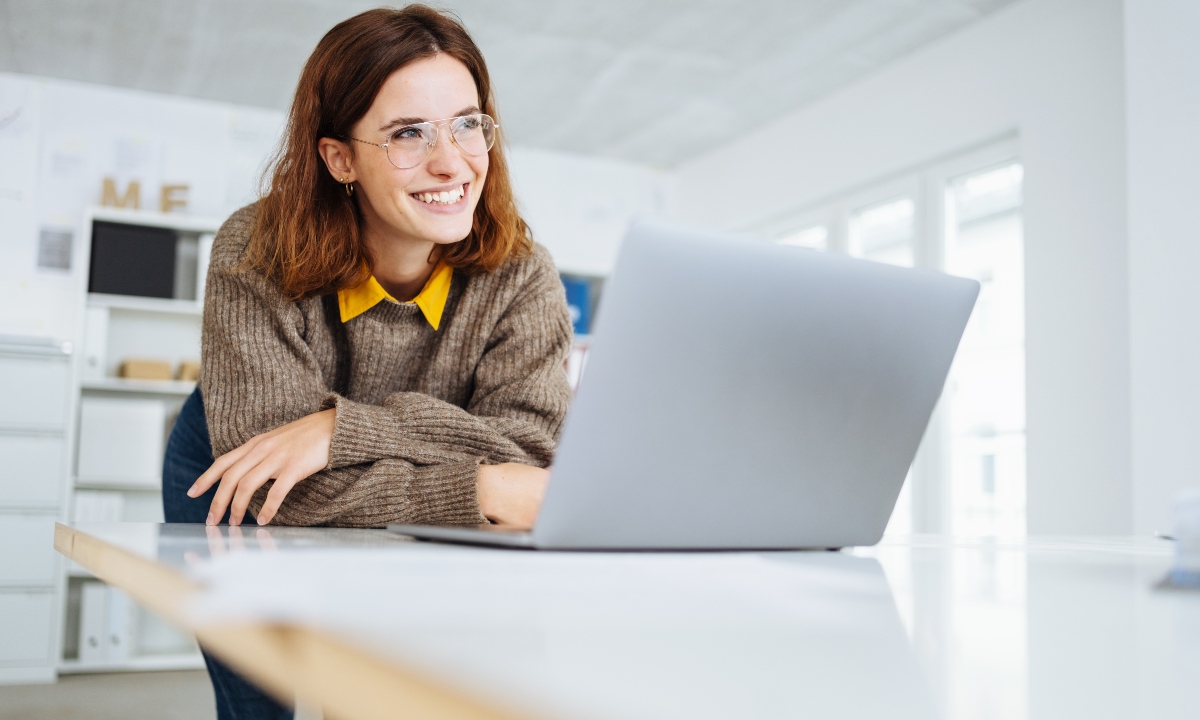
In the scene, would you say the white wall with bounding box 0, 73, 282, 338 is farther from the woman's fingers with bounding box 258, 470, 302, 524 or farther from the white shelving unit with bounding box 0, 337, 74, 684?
the woman's fingers with bounding box 258, 470, 302, 524

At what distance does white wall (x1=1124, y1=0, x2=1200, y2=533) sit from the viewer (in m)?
2.87

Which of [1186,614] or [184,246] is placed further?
[184,246]

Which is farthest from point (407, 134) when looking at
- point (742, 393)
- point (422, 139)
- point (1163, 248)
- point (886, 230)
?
point (886, 230)

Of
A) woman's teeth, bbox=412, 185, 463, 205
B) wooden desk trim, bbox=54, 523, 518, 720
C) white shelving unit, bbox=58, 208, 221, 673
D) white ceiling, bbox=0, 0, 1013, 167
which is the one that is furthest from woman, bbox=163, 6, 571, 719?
white shelving unit, bbox=58, 208, 221, 673

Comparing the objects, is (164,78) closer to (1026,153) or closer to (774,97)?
(774,97)

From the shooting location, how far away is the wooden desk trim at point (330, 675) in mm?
241

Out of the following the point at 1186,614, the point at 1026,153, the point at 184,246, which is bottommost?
the point at 1186,614

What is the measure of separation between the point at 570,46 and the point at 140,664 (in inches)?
121

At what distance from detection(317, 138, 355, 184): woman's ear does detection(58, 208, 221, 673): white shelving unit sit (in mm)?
2848

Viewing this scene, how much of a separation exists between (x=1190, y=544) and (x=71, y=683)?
4189mm

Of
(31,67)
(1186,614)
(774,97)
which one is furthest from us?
(774,97)

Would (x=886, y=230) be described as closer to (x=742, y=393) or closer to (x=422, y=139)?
(x=422, y=139)

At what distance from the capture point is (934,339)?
2.48 ft

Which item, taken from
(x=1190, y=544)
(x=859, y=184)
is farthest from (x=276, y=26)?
(x=1190, y=544)
